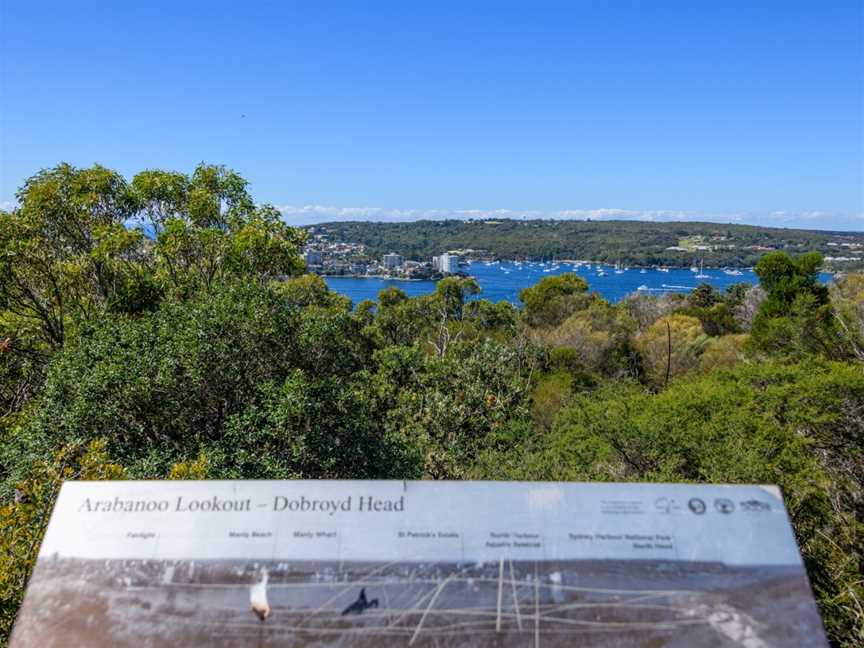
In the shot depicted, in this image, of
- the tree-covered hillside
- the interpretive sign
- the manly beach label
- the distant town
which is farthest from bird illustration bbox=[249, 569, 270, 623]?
the tree-covered hillside

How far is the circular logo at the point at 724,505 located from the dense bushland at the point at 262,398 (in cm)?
333

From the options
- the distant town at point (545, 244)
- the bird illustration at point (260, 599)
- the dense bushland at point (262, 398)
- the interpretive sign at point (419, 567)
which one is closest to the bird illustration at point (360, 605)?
the interpretive sign at point (419, 567)

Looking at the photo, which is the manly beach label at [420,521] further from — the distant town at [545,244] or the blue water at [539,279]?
the distant town at [545,244]

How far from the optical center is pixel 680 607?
8.07 ft

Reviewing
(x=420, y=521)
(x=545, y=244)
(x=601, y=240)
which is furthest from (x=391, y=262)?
(x=420, y=521)

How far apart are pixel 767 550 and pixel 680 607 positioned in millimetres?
524

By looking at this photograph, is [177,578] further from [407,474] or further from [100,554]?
[407,474]

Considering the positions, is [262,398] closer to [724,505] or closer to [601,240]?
[724,505]

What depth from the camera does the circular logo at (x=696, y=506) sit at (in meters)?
2.70

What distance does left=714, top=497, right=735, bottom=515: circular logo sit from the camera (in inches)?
107

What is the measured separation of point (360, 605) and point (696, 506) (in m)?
1.64

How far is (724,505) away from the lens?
8.95ft

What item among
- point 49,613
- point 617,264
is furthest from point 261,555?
point 617,264

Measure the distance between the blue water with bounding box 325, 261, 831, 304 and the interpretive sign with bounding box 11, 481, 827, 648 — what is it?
2529 inches
